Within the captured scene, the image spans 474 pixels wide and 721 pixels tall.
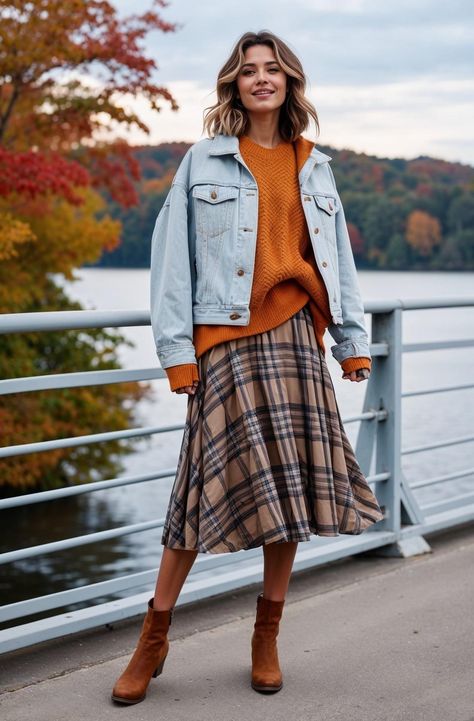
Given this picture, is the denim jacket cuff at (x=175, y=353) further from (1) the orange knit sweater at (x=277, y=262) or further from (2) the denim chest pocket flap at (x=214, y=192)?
(2) the denim chest pocket flap at (x=214, y=192)

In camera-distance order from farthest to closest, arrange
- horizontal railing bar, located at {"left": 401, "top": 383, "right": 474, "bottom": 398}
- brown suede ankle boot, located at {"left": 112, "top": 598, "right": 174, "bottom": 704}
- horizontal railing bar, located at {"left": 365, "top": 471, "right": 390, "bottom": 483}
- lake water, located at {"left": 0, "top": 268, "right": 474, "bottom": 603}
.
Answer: lake water, located at {"left": 0, "top": 268, "right": 474, "bottom": 603}
horizontal railing bar, located at {"left": 401, "top": 383, "right": 474, "bottom": 398}
horizontal railing bar, located at {"left": 365, "top": 471, "right": 390, "bottom": 483}
brown suede ankle boot, located at {"left": 112, "top": 598, "right": 174, "bottom": 704}

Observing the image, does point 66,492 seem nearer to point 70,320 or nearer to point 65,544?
point 65,544

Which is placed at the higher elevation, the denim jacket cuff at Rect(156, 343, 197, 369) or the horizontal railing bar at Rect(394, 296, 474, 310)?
the denim jacket cuff at Rect(156, 343, 197, 369)

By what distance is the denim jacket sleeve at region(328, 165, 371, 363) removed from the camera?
291 centimetres

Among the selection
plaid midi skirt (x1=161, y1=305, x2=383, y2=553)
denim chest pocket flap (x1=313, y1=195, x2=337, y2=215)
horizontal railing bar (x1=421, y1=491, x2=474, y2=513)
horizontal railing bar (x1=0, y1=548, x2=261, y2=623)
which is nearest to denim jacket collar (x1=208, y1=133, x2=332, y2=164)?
denim chest pocket flap (x1=313, y1=195, x2=337, y2=215)

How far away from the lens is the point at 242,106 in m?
2.83

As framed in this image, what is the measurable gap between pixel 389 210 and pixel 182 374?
19865 millimetres

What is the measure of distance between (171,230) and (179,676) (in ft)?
3.94

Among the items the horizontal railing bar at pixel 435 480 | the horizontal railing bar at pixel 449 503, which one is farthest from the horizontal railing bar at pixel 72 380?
the horizontal railing bar at pixel 449 503

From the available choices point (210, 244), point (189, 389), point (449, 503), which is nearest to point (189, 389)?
point (189, 389)

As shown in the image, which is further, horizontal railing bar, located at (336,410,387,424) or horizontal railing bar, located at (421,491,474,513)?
horizontal railing bar, located at (421,491,474,513)

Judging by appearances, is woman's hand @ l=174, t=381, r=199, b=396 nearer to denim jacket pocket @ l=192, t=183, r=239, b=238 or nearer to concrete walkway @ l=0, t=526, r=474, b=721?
denim jacket pocket @ l=192, t=183, r=239, b=238

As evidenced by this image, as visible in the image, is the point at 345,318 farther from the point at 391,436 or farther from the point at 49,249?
the point at 49,249

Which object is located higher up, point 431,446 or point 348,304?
point 348,304
